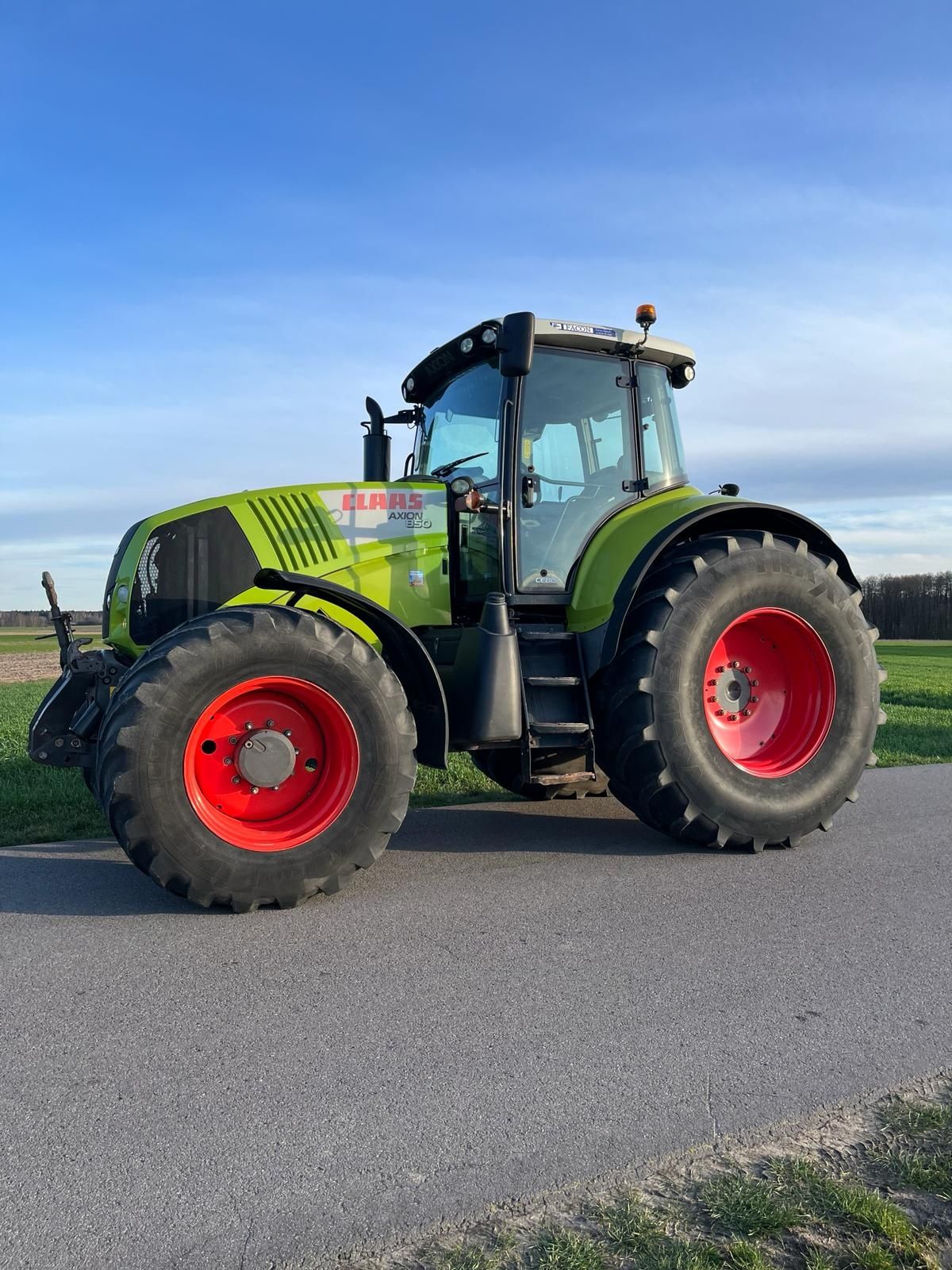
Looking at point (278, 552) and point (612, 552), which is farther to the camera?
point (612, 552)

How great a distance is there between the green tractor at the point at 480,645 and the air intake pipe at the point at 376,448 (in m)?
0.32

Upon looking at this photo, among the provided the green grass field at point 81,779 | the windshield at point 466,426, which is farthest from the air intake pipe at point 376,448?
the green grass field at point 81,779

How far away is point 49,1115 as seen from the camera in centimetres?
230

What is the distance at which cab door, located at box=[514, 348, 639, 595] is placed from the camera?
5.04 metres

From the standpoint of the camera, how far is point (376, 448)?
5.93 m

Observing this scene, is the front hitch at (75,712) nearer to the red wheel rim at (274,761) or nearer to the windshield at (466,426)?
the red wheel rim at (274,761)

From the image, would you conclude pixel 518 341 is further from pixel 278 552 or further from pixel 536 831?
pixel 536 831

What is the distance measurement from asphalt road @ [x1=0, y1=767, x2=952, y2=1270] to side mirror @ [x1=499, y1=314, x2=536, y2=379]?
238 cm

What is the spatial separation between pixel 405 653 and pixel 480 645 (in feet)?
1.19

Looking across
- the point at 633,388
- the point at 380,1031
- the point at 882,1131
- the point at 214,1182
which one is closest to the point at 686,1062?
the point at 882,1131

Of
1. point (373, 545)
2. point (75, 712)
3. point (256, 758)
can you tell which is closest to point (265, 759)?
point (256, 758)

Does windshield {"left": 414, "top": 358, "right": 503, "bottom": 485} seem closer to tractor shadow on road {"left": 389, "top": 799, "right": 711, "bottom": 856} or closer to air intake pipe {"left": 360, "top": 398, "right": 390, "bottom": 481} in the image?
air intake pipe {"left": 360, "top": 398, "right": 390, "bottom": 481}

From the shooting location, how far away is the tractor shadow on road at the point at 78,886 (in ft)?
12.6

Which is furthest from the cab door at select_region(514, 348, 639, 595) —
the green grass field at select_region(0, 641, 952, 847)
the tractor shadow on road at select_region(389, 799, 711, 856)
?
the green grass field at select_region(0, 641, 952, 847)
